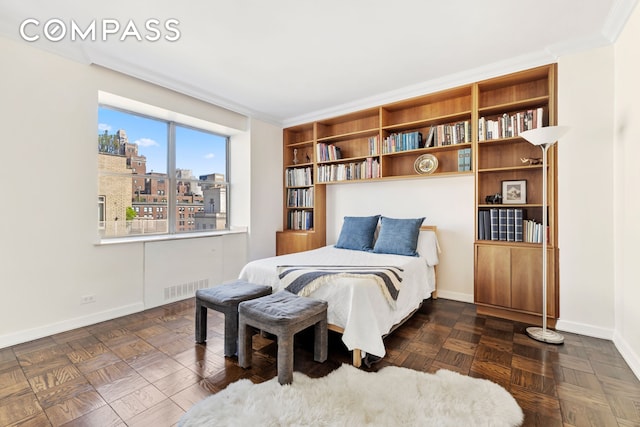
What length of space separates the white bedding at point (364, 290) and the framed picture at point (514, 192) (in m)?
0.84

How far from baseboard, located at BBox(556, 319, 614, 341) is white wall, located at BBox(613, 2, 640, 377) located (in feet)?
0.27

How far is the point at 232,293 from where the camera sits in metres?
2.27

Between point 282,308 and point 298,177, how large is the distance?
2.97m

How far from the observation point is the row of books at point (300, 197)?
453 centimetres

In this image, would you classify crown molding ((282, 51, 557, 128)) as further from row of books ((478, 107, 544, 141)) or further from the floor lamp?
the floor lamp

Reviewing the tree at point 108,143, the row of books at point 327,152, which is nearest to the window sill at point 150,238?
the tree at point 108,143

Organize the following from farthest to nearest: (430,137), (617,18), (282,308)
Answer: (430,137)
(617,18)
(282,308)

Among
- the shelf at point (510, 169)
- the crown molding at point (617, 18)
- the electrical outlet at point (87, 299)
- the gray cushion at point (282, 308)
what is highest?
the crown molding at point (617, 18)

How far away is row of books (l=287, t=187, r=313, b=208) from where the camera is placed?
4.53 metres

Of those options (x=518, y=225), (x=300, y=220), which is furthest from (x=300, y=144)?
(x=518, y=225)

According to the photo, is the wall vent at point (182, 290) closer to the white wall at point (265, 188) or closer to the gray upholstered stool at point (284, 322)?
the white wall at point (265, 188)

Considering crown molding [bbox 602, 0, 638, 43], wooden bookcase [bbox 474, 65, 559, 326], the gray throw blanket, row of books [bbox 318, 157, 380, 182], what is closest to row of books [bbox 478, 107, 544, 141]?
wooden bookcase [bbox 474, 65, 559, 326]

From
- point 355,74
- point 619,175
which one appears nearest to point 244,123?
point 355,74

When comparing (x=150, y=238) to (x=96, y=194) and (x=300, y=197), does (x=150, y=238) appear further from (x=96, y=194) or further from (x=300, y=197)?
(x=300, y=197)
